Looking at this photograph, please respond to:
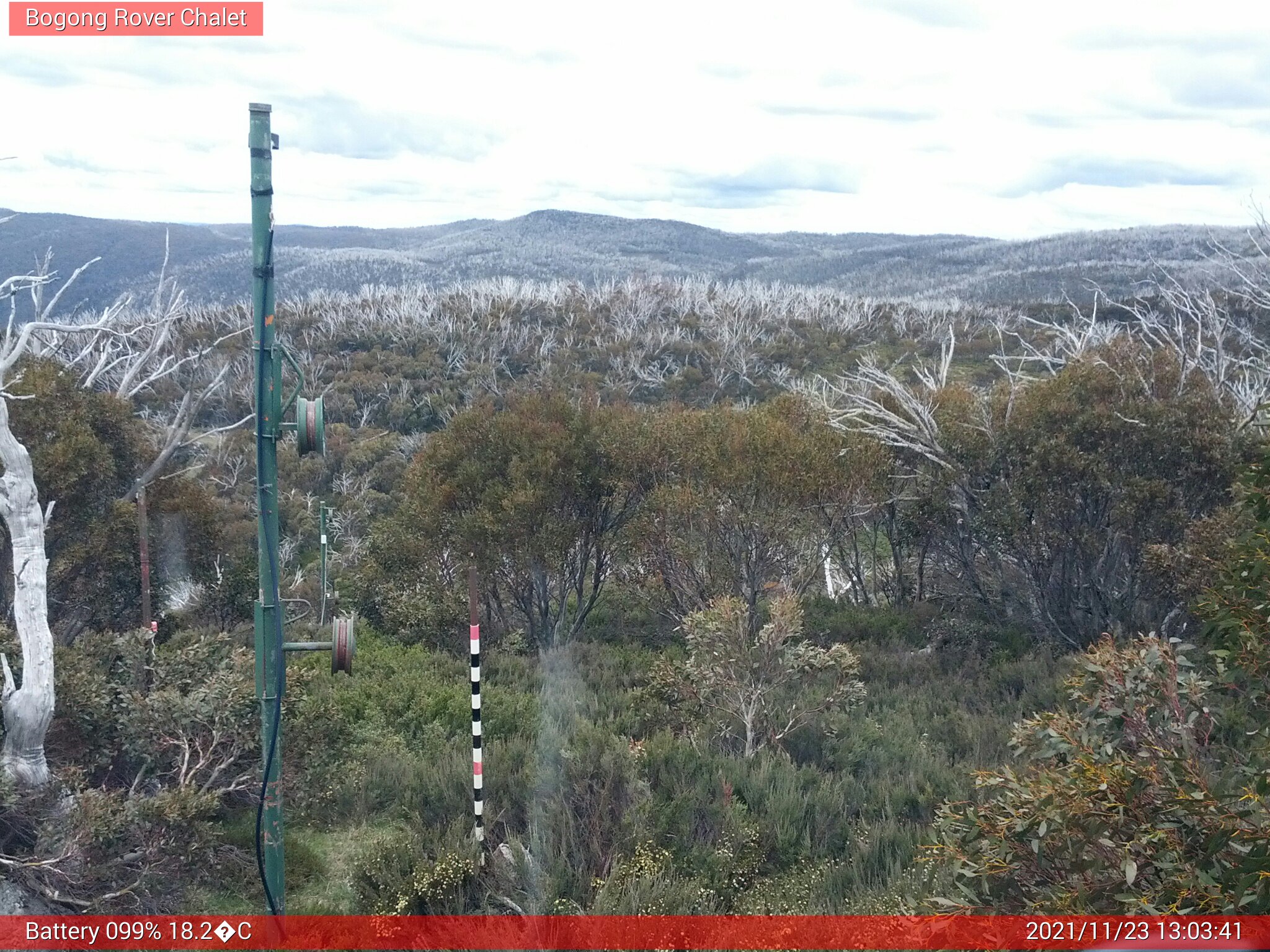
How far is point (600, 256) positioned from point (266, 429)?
377ft

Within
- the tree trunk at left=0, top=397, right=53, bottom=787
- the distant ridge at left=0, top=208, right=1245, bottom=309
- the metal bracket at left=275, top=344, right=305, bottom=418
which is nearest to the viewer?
the metal bracket at left=275, top=344, right=305, bottom=418

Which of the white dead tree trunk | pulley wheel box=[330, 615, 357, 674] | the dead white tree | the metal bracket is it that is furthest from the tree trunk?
the metal bracket

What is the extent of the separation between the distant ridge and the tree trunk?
23.4m

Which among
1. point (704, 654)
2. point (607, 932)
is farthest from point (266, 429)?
point (704, 654)

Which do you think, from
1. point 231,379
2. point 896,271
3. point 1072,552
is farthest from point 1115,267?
point 1072,552

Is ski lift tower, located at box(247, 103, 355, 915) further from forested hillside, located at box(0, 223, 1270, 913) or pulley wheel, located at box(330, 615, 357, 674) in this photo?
forested hillside, located at box(0, 223, 1270, 913)

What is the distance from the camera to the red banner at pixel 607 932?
4223 millimetres

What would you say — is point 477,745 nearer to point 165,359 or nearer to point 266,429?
point 266,429

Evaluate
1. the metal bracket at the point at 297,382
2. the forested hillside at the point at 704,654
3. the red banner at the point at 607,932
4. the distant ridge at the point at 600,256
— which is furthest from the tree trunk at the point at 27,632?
the distant ridge at the point at 600,256

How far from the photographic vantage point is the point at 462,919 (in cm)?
574

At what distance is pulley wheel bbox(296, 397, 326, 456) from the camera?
5.30 metres

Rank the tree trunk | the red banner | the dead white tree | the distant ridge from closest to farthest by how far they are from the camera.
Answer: the red banner → the tree trunk → the dead white tree → the distant ridge

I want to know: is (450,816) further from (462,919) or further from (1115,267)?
(1115,267)

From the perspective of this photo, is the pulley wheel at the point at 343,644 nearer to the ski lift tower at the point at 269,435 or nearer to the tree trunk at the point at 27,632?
the ski lift tower at the point at 269,435
